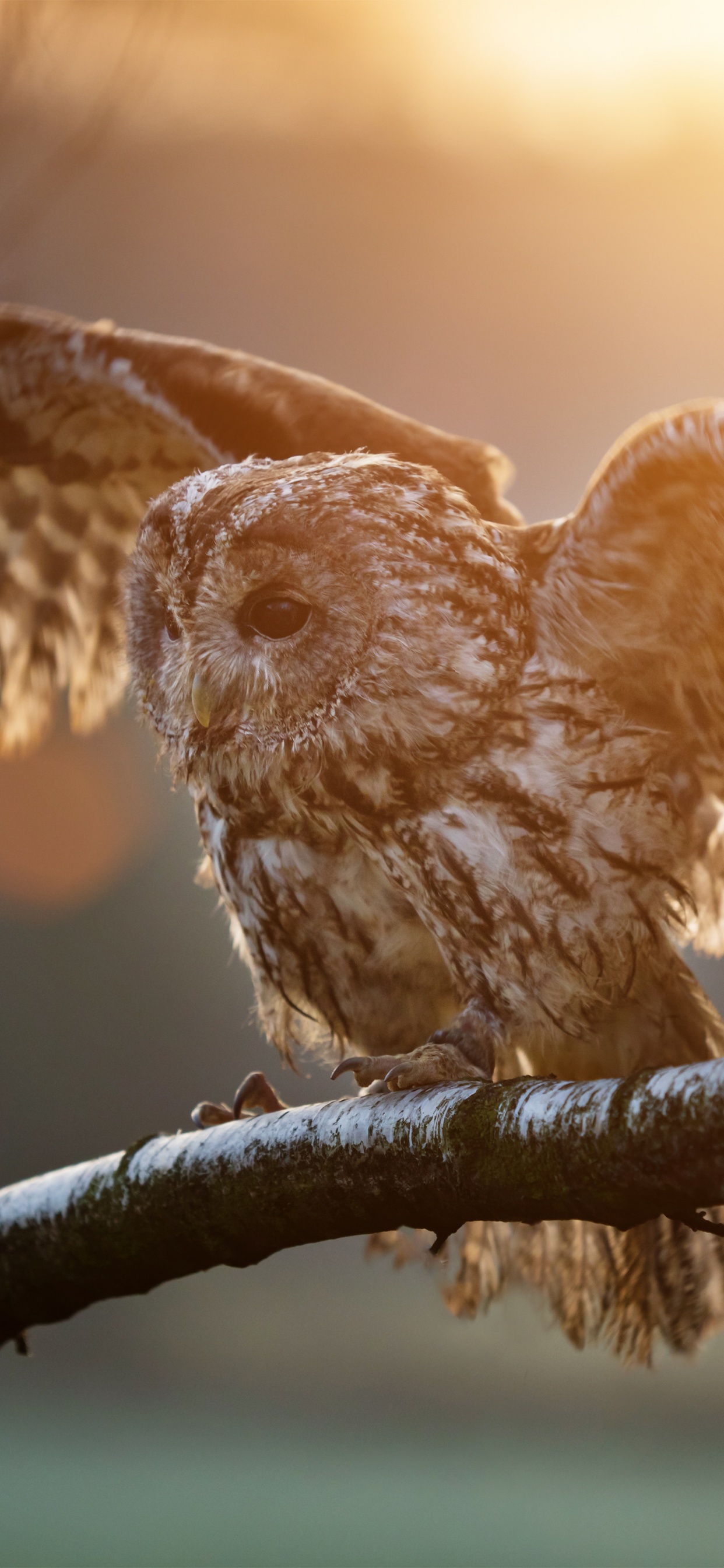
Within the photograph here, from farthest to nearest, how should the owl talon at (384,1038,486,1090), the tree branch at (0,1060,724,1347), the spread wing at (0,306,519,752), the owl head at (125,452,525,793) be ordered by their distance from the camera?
the spread wing at (0,306,519,752) → the owl head at (125,452,525,793) → the owl talon at (384,1038,486,1090) → the tree branch at (0,1060,724,1347)

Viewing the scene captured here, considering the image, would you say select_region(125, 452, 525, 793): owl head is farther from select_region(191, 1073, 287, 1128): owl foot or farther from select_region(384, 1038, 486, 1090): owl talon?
select_region(191, 1073, 287, 1128): owl foot

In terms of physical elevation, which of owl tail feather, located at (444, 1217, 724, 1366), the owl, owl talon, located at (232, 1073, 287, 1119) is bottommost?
owl tail feather, located at (444, 1217, 724, 1366)

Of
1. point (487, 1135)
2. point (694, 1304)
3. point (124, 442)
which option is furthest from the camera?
point (124, 442)

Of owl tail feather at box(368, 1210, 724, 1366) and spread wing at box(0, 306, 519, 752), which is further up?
spread wing at box(0, 306, 519, 752)

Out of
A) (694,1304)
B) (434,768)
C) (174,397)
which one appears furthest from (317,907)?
(174,397)

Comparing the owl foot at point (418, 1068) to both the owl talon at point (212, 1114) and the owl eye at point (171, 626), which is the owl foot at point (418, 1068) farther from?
the owl eye at point (171, 626)

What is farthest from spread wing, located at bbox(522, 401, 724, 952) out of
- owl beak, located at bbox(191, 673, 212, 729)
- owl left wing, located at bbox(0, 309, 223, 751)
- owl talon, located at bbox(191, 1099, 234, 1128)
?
owl left wing, located at bbox(0, 309, 223, 751)

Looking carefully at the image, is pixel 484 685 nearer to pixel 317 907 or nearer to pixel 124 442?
pixel 317 907

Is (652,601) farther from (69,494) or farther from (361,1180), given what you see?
(69,494)
